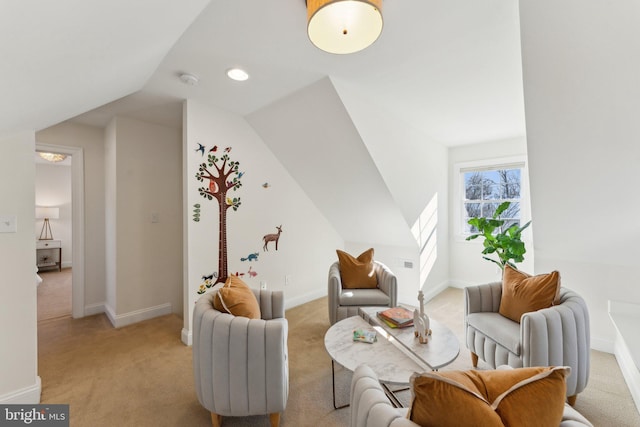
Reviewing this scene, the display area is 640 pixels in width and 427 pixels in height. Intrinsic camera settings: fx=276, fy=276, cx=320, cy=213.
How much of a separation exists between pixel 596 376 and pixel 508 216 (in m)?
2.47

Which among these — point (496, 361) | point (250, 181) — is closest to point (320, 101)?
point (250, 181)

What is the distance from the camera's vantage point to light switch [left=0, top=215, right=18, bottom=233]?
5.94 feet

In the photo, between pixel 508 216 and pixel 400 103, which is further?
pixel 508 216

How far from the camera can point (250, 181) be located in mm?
3318

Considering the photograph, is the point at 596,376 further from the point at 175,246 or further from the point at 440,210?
the point at 175,246

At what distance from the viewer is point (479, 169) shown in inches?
173

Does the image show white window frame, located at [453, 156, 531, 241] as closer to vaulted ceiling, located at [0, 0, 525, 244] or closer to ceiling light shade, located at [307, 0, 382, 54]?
vaulted ceiling, located at [0, 0, 525, 244]

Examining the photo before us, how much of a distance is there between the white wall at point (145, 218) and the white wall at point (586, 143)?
381cm

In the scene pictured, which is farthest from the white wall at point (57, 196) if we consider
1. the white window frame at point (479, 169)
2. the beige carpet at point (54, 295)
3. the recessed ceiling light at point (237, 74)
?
the white window frame at point (479, 169)

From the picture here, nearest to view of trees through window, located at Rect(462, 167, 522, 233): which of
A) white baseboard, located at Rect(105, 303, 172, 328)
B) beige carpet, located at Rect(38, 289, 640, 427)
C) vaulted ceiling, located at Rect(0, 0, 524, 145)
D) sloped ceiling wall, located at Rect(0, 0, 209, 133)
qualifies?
vaulted ceiling, located at Rect(0, 0, 524, 145)

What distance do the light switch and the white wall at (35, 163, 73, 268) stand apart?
18.4ft

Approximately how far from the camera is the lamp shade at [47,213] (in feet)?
19.9

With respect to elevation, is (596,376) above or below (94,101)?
below

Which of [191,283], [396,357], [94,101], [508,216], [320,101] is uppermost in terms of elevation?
[320,101]
